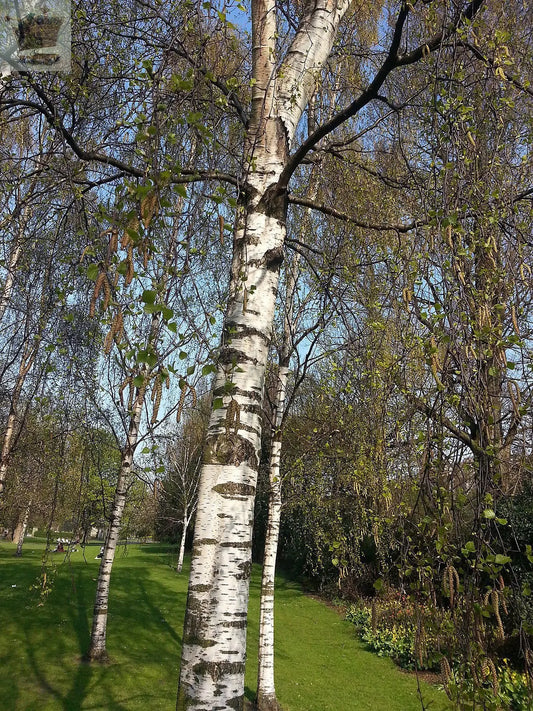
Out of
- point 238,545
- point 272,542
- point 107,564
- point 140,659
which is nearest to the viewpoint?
point 238,545

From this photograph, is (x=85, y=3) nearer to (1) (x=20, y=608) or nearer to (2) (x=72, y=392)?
(2) (x=72, y=392)

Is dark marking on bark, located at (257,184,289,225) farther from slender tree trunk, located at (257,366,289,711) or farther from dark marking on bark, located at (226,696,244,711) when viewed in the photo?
slender tree trunk, located at (257,366,289,711)

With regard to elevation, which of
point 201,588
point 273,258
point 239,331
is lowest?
point 201,588

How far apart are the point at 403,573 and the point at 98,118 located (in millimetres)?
3318

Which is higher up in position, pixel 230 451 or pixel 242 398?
pixel 242 398

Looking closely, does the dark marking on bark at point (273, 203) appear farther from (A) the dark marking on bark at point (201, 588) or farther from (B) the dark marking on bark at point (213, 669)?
(B) the dark marking on bark at point (213, 669)

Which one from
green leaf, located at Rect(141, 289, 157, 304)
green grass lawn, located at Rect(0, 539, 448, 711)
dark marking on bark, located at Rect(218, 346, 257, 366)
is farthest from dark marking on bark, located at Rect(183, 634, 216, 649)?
green grass lawn, located at Rect(0, 539, 448, 711)

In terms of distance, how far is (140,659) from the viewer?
7801 mm

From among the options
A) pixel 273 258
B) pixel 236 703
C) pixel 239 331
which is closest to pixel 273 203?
pixel 273 258

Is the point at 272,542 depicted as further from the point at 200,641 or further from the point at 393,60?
the point at 393,60

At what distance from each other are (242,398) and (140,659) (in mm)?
7340

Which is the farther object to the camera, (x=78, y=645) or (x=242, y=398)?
(x=78, y=645)

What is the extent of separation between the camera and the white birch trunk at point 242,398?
80.7 inches

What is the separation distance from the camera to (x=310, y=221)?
7.30 m
